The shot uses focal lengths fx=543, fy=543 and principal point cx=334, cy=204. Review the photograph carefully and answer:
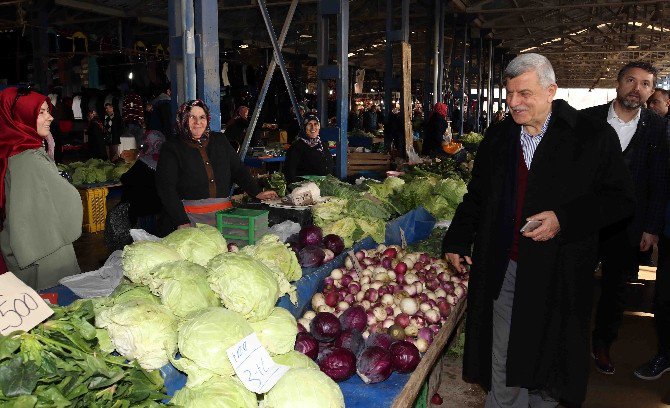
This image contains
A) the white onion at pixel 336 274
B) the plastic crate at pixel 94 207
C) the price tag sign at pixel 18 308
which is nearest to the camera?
the price tag sign at pixel 18 308

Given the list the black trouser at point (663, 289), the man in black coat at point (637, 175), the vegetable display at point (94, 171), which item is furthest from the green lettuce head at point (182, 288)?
the vegetable display at point (94, 171)

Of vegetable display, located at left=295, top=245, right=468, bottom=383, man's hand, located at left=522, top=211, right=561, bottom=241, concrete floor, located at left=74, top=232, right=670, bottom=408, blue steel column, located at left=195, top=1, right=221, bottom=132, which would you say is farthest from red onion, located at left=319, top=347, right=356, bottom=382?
blue steel column, located at left=195, top=1, right=221, bottom=132

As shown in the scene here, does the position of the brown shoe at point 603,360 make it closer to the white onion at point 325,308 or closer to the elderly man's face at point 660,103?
the white onion at point 325,308

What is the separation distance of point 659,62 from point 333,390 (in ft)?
118

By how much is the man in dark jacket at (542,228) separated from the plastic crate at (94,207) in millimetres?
6891

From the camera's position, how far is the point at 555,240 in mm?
2576

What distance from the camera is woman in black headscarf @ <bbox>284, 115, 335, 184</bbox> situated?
5844mm

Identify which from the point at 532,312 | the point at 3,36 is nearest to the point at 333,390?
the point at 532,312

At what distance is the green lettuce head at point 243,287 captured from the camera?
2064mm

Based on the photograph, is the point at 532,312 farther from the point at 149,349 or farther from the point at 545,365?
the point at 149,349

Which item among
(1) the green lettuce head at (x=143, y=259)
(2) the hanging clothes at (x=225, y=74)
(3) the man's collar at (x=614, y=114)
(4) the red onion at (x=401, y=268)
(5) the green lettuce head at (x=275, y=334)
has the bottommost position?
(4) the red onion at (x=401, y=268)

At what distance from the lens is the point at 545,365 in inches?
104

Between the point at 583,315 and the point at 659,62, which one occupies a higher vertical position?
the point at 659,62

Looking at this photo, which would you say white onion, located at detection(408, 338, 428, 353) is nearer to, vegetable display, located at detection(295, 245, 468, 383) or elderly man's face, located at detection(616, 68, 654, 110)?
vegetable display, located at detection(295, 245, 468, 383)
